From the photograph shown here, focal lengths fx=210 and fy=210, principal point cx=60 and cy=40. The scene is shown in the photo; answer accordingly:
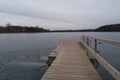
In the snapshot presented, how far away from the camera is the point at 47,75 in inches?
220

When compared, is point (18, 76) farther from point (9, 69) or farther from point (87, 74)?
point (87, 74)

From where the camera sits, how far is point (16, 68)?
1138cm

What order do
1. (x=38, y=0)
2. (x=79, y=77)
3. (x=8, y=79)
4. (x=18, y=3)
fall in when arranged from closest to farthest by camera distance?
(x=79, y=77)
(x=8, y=79)
(x=38, y=0)
(x=18, y=3)

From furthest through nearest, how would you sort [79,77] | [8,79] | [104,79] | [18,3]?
[18,3], [104,79], [8,79], [79,77]

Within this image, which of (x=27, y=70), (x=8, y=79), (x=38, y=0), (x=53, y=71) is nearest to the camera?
(x=53, y=71)

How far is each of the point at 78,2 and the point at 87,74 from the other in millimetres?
21989

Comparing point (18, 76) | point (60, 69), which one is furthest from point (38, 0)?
point (60, 69)

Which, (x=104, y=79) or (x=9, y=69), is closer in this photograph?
(x=104, y=79)

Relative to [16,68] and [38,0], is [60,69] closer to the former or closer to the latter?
[16,68]

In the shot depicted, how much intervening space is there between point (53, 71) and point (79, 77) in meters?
0.93

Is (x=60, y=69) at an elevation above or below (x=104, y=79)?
above

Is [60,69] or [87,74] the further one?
[60,69]

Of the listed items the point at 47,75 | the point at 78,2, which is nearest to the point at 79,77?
the point at 47,75

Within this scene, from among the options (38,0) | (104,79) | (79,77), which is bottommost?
(104,79)
